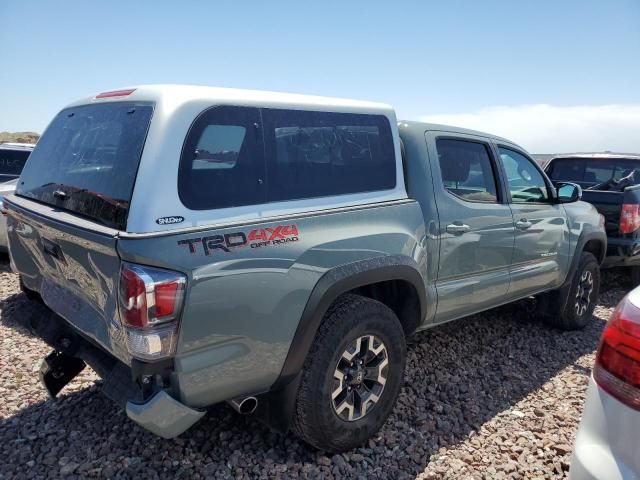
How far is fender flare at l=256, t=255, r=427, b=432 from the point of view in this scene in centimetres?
244

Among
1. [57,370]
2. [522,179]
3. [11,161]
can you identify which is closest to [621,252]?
[522,179]

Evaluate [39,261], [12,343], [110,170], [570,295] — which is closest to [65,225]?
[110,170]

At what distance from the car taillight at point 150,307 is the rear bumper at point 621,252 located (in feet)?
17.4

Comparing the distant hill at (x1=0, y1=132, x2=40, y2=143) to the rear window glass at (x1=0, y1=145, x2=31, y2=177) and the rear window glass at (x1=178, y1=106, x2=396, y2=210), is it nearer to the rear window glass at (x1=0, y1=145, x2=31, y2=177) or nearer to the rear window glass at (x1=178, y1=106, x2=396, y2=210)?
the rear window glass at (x1=0, y1=145, x2=31, y2=177)

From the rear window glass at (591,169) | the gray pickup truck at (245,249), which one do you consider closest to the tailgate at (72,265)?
the gray pickup truck at (245,249)

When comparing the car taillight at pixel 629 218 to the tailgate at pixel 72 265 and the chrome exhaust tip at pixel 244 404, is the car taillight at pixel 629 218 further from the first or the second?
the tailgate at pixel 72 265

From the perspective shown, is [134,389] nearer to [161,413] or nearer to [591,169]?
[161,413]

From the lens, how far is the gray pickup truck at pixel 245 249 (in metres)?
2.05

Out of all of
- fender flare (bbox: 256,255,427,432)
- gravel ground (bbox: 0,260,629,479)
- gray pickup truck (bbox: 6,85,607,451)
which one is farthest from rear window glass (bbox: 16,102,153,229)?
fender flare (bbox: 256,255,427,432)

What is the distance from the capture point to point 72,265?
2.35m

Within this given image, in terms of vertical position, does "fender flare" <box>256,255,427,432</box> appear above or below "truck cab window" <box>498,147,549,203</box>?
below

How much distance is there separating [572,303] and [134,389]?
4179mm

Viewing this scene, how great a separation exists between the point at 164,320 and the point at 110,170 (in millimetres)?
795

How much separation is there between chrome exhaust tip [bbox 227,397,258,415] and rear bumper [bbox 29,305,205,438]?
22 cm
